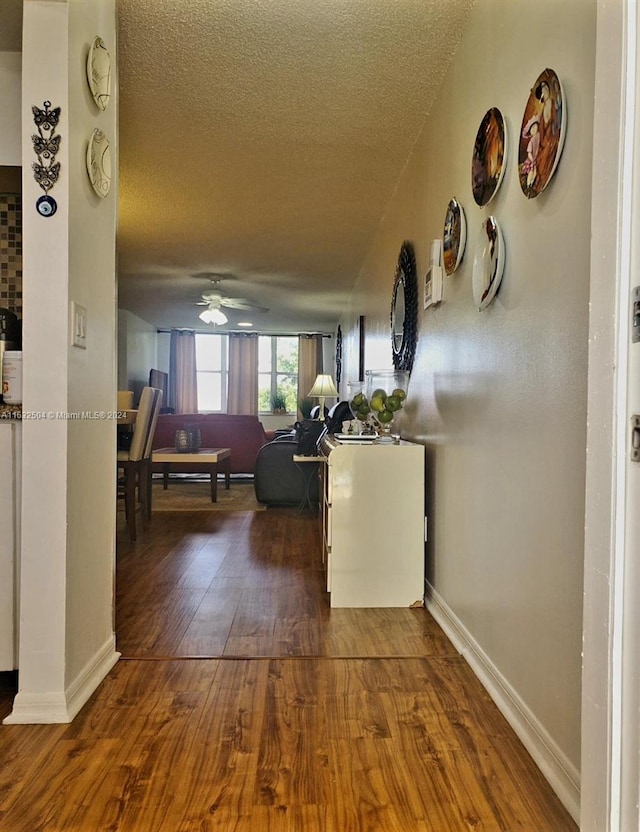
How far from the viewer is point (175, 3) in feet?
6.38

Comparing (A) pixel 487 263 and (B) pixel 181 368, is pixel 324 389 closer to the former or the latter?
(B) pixel 181 368

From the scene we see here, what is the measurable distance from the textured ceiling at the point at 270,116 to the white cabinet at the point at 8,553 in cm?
163

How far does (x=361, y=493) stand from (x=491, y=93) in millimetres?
1596

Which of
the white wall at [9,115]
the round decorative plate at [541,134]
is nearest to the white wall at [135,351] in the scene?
the white wall at [9,115]

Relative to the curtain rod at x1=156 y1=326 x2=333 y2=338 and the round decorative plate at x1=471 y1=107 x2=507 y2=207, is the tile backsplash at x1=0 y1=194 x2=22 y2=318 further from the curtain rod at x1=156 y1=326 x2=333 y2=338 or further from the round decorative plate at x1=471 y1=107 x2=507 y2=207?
the curtain rod at x1=156 y1=326 x2=333 y2=338

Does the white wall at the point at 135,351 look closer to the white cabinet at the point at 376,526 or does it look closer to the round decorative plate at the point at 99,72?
the white cabinet at the point at 376,526

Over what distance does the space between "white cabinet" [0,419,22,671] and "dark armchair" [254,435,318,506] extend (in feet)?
10.3

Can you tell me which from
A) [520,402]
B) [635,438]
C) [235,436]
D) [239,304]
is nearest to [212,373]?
[239,304]

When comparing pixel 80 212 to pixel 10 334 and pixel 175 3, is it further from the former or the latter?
pixel 175 3

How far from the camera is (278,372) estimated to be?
33.7ft

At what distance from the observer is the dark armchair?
4734mm

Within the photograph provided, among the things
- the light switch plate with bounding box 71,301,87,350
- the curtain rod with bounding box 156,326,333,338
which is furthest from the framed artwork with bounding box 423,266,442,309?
the curtain rod with bounding box 156,326,333,338

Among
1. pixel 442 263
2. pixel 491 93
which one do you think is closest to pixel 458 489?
pixel 442 263

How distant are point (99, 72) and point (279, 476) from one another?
3457 mm
